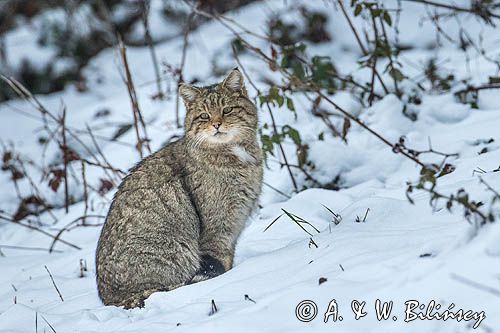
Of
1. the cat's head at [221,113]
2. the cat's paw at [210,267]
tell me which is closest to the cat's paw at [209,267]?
the cat's paw at [210,267]

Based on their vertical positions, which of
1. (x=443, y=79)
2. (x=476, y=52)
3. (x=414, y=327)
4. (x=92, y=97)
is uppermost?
(x=92, y=97)

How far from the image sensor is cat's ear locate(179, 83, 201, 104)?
5.00 metres

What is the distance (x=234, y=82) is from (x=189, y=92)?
335 mm

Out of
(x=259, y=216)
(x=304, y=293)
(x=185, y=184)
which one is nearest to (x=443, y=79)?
(x=259, y=216)

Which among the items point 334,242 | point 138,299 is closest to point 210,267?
point 138,299

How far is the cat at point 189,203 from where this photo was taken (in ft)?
14.7

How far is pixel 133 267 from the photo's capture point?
4453 millimetres

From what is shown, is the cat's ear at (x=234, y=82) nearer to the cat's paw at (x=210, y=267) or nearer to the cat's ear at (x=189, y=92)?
the cat's ear at (x=189, y=92)

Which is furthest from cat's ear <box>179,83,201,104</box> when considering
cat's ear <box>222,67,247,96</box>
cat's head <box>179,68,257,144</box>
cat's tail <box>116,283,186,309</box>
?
cat's tail <box>116,283,186,309</box>

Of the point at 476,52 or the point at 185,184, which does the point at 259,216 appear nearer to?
the point at 185,184

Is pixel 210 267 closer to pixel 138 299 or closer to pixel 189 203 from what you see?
pixel 189 203

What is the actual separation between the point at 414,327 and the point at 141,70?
852 cm

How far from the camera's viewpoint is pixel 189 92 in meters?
5.02

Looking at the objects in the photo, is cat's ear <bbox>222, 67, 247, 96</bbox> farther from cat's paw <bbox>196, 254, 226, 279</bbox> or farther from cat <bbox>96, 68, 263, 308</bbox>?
cat's paw <bbox>196, 254, 226, 279</bbox>
